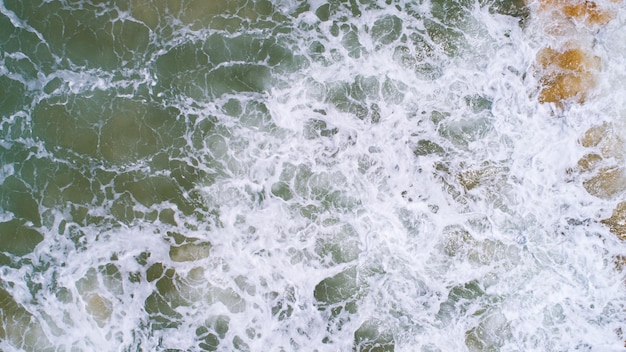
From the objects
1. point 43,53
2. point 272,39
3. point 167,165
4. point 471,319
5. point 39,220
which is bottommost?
point 471,319

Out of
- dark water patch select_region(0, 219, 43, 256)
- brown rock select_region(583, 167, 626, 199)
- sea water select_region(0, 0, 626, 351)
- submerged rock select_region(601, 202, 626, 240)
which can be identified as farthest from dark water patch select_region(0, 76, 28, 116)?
submerged rock select_region(601, 202, 626, 240)

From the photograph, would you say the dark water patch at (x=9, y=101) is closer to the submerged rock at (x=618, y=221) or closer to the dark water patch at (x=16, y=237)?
the dark water patch at (x=16, y=237)

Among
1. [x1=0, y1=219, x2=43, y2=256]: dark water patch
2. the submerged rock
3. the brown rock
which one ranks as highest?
the brown rock

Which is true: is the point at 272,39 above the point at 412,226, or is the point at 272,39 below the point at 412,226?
above

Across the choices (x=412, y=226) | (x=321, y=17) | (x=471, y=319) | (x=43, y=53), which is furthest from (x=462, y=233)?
(x=43, y=53)

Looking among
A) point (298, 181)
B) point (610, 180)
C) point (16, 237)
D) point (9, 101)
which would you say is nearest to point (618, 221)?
point (610, 180)

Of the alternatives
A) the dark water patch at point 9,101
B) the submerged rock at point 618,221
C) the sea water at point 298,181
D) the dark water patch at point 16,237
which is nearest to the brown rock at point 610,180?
the sea water at point 298,181

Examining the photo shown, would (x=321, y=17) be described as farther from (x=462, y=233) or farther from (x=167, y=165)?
(x=462, y=233)

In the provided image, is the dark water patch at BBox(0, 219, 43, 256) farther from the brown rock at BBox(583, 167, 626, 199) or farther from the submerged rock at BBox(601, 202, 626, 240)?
the submerged rock at BBox(601, 202, 626, 240)

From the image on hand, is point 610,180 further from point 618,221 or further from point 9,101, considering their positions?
point 9,101
